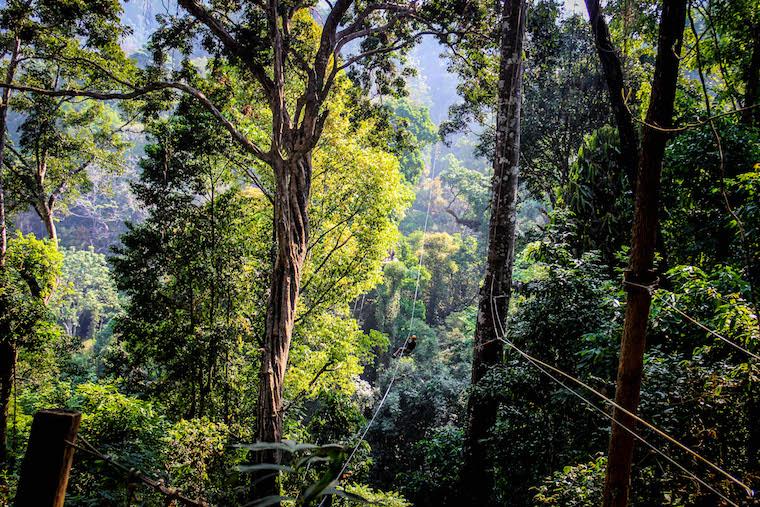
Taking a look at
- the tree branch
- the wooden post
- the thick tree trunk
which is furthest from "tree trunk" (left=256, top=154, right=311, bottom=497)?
the thick tree trunk

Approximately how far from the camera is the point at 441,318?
946 inches

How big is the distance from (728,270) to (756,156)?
198cm

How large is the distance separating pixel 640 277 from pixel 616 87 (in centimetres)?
476

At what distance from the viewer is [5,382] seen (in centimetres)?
789

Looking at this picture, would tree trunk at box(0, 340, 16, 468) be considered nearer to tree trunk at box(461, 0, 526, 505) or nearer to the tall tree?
the tall tree

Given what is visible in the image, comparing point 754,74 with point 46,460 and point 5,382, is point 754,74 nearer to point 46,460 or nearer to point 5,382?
point 46,460

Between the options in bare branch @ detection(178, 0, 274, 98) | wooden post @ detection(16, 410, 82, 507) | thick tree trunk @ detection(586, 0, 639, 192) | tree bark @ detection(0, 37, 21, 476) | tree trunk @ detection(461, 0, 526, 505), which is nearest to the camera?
wooden post @ detection(16, 410, 82, 507)

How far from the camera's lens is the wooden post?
1129 millimetres

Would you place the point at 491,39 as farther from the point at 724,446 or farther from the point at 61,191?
the point at 61,191

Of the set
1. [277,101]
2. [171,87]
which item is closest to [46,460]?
[277,101]

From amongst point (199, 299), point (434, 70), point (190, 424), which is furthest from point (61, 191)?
point (434, 70)

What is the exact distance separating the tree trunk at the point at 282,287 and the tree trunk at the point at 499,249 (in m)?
2.34

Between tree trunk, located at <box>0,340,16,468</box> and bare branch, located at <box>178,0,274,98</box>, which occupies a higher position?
bare branch, located at <box>178,0,274,98</box>

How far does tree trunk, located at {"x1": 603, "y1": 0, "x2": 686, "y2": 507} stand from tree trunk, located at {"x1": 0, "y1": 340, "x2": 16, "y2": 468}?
926 centimetres
